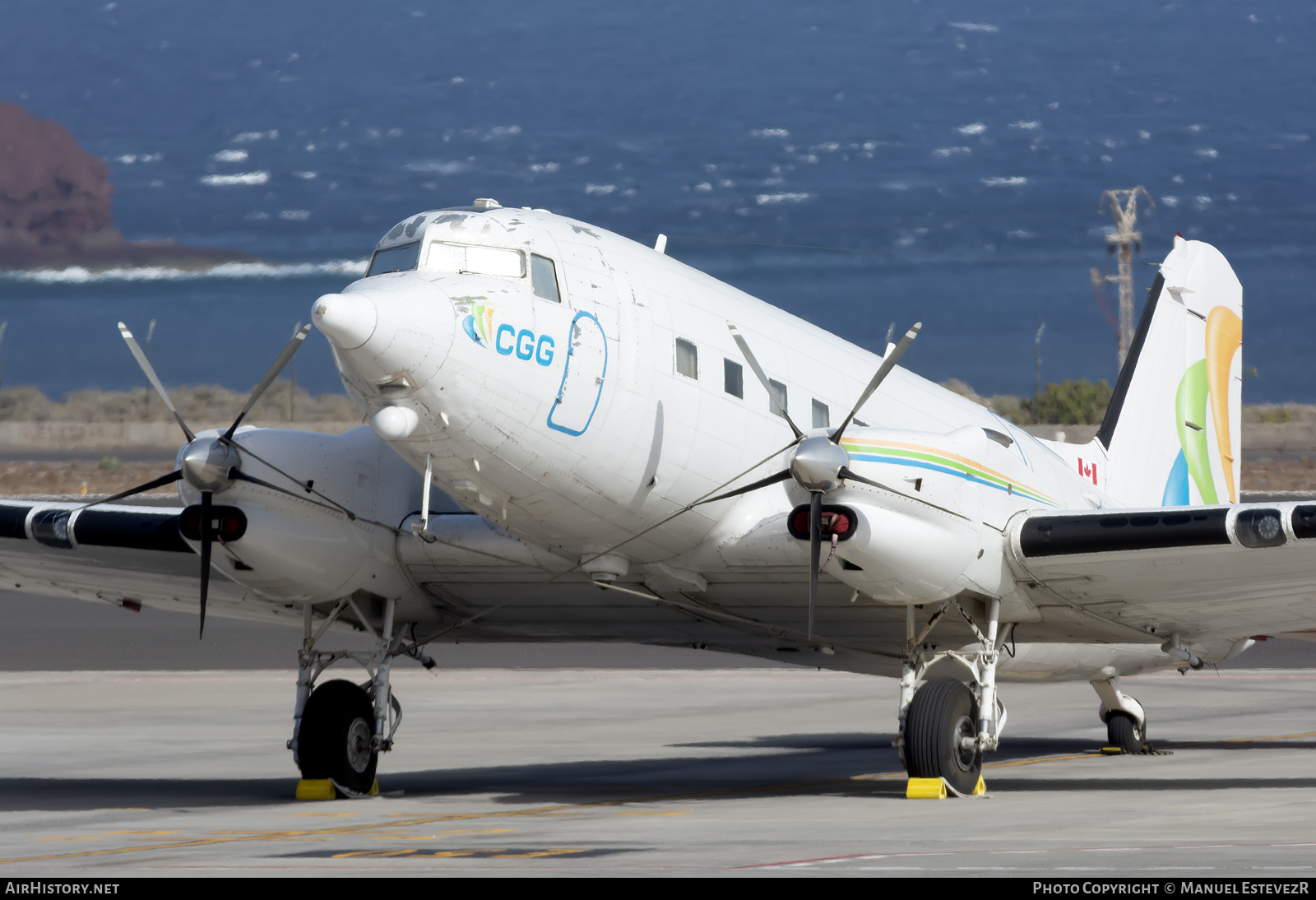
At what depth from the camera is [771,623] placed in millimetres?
16594

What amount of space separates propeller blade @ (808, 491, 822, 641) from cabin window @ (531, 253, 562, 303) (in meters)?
2.79

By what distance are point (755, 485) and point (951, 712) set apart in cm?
279

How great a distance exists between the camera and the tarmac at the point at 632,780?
1088 cm

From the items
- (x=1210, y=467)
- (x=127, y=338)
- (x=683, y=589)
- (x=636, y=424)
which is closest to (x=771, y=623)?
(x=683, y=589)

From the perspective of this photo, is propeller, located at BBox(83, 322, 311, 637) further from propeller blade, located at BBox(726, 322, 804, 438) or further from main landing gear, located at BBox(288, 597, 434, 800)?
propeller blade, located at BBox(726, 322, 804, 438)

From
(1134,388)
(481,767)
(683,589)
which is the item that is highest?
(1134,388)

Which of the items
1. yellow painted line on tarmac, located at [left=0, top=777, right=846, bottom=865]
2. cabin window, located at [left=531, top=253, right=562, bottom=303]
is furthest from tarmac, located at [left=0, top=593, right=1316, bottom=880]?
cabin window, located at [left=531, top=253, right=562, bottom=303]

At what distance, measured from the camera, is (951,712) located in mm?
14875

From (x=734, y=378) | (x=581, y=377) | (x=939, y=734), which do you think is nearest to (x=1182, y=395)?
(x=939, y=734)

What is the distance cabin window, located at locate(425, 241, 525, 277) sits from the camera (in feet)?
44.0

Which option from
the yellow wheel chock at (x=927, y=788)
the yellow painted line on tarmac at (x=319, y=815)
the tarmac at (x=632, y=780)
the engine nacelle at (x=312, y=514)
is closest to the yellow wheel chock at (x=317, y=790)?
the tarmac at (x=632, y=780)

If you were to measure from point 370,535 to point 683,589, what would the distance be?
321 cm
